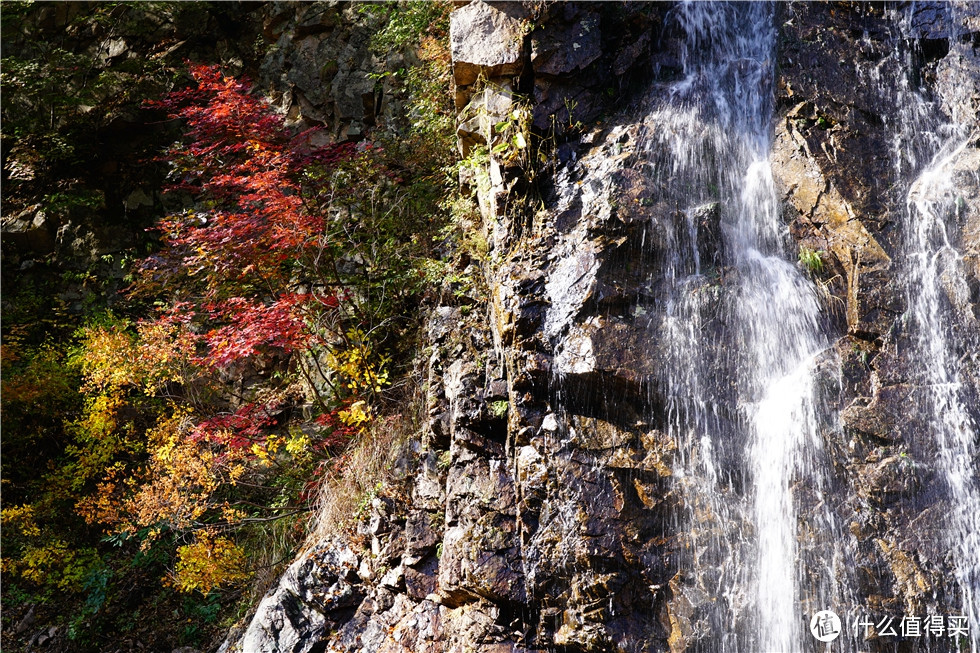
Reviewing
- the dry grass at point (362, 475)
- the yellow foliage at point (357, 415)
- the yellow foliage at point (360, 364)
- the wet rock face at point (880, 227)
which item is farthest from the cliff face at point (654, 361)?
the yellow foliage at point (360, 364)

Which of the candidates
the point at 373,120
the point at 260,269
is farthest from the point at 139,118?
the point at 260,269

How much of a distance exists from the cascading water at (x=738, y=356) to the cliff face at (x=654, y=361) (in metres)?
0.02

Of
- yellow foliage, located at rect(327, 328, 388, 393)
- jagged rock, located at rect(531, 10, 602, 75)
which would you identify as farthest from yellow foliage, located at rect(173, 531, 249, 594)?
jagged rock, located at rect(531, 10, 602, 75)

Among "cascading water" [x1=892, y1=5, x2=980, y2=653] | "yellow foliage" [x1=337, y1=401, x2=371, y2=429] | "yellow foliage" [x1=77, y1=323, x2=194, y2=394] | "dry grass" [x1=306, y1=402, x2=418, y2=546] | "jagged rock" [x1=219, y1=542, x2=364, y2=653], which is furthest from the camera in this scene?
"yellow foliage" [x1=77, y1=323, x2=194, y2=394]

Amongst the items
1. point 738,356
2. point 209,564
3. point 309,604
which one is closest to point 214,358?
point 209,564

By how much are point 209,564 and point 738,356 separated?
16.2 feet

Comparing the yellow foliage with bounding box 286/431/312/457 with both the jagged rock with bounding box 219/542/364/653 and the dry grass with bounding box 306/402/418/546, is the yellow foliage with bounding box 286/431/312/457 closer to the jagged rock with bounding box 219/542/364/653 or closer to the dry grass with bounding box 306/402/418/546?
the dry grass with bounding box 306/402/418/546

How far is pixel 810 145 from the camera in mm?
4012

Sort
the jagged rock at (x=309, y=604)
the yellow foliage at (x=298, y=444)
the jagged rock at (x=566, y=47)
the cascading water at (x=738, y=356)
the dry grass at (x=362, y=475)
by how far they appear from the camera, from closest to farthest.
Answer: the cascading water at (x=738, y=356), the jagged rock at (x=566, y=47), the jagged rock at (x=309, y=604), the dry grass at (x=362, y=475), the yellow foliage at (x=298, y=444)

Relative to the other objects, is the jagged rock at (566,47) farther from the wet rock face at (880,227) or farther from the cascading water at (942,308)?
the cascading water at (942,308)

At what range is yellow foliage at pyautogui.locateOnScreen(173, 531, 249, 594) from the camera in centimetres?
573

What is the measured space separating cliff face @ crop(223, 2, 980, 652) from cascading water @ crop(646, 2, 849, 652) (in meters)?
0.02

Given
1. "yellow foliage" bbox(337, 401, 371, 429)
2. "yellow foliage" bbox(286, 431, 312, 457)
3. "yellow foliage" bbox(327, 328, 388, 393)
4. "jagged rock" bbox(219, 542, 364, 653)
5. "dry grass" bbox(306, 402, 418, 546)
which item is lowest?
"jagged rock" bbox(219, 542, 364, 653)

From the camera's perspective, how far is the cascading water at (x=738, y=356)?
3.38 metres
